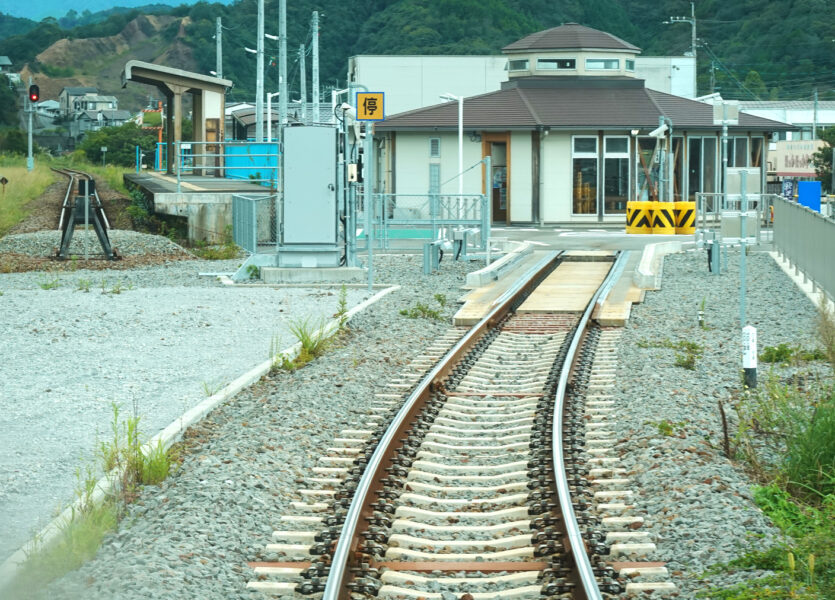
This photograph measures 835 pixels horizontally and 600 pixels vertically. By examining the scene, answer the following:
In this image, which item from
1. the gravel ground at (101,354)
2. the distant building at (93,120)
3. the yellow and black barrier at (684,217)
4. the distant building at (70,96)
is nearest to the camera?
the gravel ground at (101,354)

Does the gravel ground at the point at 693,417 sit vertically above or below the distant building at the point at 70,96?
below

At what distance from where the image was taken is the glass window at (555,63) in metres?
46.4

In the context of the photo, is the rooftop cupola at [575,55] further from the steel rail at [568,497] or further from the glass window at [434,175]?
the steel rail at [568,497]

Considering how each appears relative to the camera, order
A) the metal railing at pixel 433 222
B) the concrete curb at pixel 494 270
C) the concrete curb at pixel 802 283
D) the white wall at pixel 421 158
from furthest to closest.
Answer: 1. the white wall at pixel 421 158
2. the metal railing at pixel 433 222
3. the concrete curb at pixel 494 270
4. the concrete curb at pixel 802 283

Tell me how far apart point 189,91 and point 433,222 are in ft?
68.0

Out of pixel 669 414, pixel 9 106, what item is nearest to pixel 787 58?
pixel 9 106

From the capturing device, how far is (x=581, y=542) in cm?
698

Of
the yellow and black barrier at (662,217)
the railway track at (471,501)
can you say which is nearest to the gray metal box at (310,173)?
the railway track at (471,501)

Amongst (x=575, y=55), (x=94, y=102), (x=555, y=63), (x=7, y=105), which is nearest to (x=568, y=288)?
(x=575, y=55)

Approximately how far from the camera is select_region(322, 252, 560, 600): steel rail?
6.54m

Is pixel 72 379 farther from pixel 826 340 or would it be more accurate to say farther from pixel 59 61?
pixel 59 61

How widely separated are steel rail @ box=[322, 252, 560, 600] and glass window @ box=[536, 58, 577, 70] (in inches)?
1129

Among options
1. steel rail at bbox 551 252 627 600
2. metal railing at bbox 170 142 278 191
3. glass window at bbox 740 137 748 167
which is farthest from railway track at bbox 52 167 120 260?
glass window at bbox 740 137 748 167

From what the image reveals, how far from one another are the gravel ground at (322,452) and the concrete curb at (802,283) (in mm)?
1752
